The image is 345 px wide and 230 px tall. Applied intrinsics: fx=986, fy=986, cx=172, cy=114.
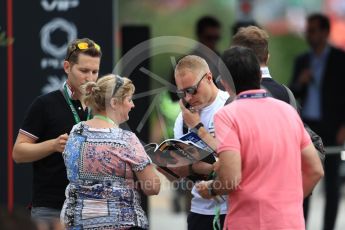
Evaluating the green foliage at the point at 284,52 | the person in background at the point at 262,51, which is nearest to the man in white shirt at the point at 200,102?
the person in background at the point at 262,51

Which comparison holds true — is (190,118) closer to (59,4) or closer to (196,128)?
(196,128)

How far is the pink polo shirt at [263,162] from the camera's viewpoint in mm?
4605

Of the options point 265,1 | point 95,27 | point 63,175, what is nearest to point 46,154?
point 63,175

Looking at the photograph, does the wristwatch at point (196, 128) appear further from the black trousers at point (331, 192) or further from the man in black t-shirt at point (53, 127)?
the black trousers at point (331, 192)

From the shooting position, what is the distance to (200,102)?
5383 millimetres

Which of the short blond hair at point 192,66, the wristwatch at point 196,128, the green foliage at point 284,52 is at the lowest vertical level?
the wristwatch at point 196,128

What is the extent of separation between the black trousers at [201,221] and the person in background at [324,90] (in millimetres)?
4075

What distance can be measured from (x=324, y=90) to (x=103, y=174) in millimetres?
5177

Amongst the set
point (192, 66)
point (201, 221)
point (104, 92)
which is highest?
point (192, 66)

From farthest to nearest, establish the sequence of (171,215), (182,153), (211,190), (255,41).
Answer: (171,215) < (255,41) < (182,153) < (211,190)

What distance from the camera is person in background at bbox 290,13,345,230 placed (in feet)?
31.4

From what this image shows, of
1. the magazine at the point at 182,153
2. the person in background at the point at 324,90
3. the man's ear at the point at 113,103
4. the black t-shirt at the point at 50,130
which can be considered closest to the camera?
the man's ear at the point at 113,103

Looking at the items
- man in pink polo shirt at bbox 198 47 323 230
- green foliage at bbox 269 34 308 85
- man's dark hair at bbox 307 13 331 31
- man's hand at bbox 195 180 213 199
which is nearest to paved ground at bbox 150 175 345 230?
green foliage at bbox 269 34 308 85

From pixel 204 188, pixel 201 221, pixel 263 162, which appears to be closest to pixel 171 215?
pixel 201 221
